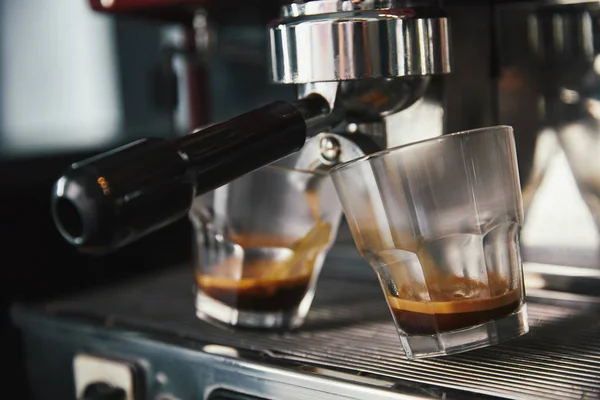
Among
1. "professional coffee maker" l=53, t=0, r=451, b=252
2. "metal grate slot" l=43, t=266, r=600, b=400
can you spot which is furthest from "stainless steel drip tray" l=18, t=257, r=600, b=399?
"professional coffee maker" l=53, t=0, r=451, b=252

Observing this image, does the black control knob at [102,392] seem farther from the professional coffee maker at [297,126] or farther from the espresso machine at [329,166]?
the professional coffee maker at [297,126]

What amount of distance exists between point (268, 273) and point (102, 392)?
0.13 metres

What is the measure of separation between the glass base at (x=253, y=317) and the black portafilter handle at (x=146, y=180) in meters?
0.15

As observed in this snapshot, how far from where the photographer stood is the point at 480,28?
19.8 inches

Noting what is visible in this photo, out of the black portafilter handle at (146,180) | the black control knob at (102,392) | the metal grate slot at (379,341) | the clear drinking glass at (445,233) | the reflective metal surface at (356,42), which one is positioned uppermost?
the reflective metal surface at (356,42)

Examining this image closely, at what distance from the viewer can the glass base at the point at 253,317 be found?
48 centimetres

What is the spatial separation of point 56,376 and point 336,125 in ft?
0.85

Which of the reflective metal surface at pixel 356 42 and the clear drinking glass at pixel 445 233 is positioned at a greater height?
the reflective metal surface at pixel 356 42

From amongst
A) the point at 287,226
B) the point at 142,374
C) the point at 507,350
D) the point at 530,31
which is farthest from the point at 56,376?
the point at 530,31

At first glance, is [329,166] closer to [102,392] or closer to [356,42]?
[356,42]

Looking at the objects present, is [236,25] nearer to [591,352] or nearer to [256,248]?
[256,248]

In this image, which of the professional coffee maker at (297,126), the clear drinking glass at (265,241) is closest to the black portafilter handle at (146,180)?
the professional coffee maker at (297,126)

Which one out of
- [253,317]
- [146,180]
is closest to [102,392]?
→ [253,317]

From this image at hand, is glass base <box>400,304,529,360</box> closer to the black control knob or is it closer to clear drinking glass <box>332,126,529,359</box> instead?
clear drinking glass <box>332,126,529,359</box>
